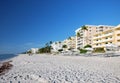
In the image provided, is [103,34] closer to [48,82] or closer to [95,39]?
[95,39]

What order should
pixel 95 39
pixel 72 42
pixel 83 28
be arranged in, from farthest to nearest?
pixel 72 42 < pixel 83 28 < pixel 95 39

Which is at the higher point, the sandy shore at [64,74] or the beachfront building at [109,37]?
the beachfront building at [109,37]

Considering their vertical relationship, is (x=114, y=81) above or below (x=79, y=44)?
below

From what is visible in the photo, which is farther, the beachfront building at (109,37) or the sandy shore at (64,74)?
the beachfront building at (109,37)

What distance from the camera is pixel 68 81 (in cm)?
675

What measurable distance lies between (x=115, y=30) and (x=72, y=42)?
61.0m

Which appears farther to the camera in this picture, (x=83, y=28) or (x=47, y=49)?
(x=47, y=49)

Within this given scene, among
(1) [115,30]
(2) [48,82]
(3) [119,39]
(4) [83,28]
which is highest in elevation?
(4) [83,28]

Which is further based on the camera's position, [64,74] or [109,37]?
[109,37]

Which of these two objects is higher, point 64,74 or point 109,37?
point 109,37

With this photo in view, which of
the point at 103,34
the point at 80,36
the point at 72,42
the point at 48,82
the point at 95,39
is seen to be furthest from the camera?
the point at 72,42

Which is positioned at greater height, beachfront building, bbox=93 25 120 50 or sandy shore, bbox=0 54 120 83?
beachfront building, bbox=93 25 120 50

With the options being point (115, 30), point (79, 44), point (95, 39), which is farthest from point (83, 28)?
point (115, 30)

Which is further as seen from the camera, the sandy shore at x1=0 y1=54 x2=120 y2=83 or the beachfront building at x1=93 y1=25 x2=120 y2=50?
the beachfront building at x1=93 y1=25 x2=120 y2=50
